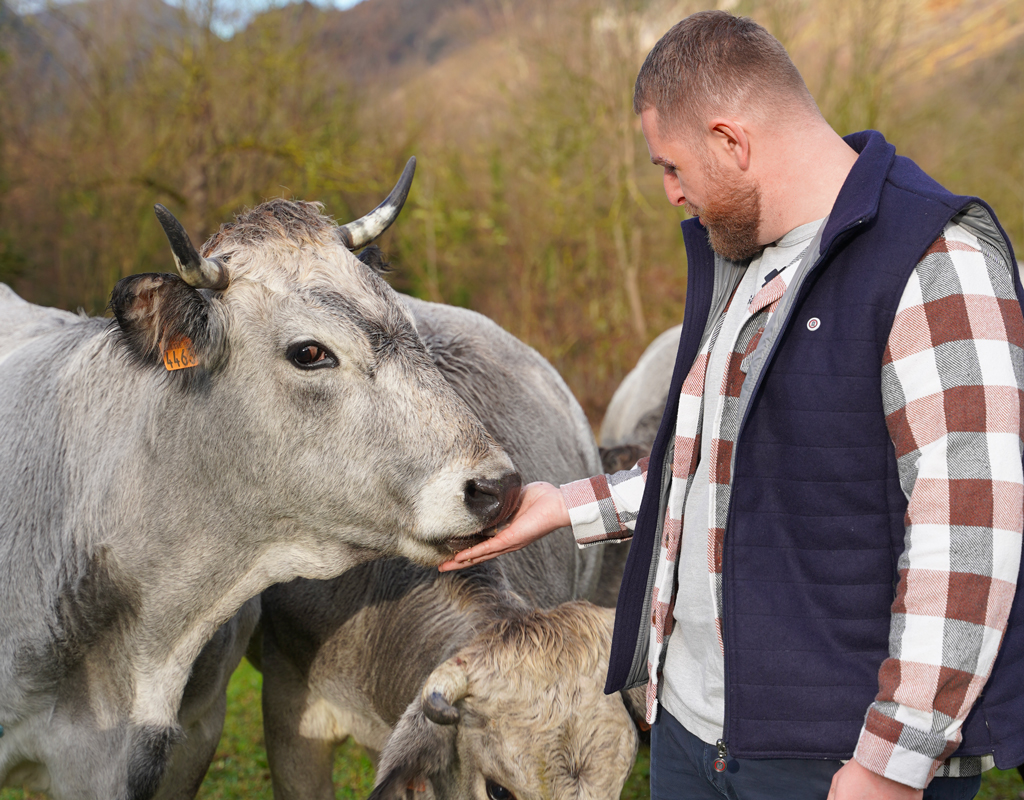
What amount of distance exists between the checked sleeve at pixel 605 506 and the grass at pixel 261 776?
3.18 m

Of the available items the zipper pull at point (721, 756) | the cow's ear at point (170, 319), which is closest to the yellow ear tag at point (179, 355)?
the cow's ear at point (170, 319)

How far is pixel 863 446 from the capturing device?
184 cm

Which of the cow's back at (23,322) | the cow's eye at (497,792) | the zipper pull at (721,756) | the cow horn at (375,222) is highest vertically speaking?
the cow horn at (375,222)

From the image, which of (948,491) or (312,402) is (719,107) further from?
(312,402)

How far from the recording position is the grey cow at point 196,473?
102 inches

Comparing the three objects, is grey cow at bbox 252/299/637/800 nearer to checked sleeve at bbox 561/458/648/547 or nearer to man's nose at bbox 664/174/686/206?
checked sleeve at bbox 561/458/648/547

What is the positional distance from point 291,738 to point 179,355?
1.90 m

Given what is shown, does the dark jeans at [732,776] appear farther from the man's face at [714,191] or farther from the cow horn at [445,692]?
the man's face at [714,191]

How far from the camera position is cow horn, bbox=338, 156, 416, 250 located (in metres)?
2.97

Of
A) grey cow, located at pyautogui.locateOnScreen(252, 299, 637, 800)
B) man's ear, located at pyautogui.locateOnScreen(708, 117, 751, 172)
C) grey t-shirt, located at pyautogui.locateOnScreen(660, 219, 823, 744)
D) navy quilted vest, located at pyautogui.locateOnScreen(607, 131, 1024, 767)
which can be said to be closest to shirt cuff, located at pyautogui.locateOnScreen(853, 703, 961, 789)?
navy quilted vest, located at pyautogui.locateOnScreen(607, 131, 1024, 767)

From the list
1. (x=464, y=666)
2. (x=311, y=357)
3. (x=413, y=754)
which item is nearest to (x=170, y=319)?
(x=311, y=357)

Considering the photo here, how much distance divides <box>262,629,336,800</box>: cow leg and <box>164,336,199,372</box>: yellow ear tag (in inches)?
63.1

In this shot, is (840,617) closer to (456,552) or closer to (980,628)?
(980,628)

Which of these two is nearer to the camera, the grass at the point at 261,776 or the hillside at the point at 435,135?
the grass at the point at 261,776
